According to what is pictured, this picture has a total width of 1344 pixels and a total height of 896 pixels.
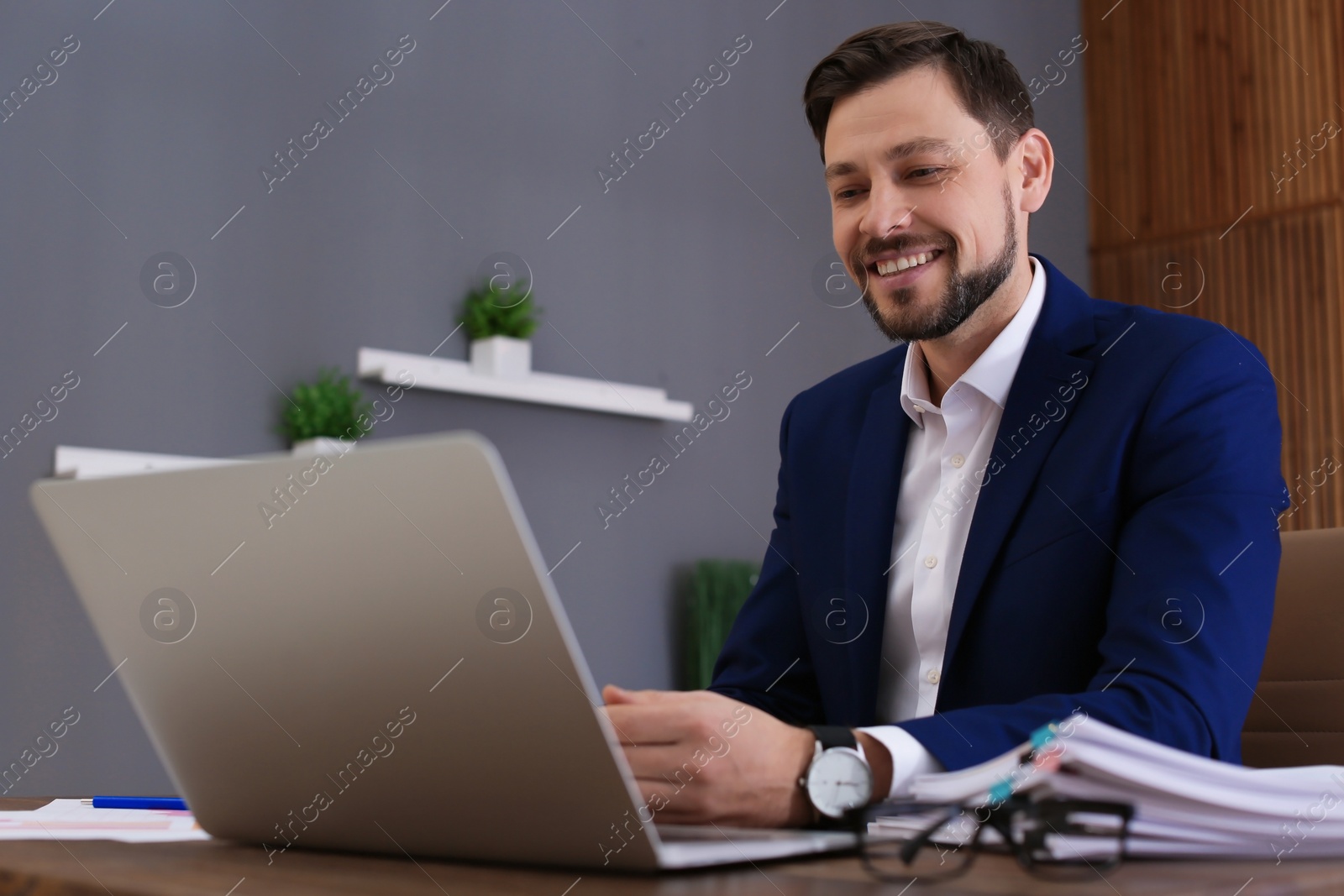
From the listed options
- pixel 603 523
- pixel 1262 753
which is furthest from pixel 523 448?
pixel 1262 753

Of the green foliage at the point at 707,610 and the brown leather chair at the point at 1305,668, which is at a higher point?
the brown leather chair at the point at 1305,668

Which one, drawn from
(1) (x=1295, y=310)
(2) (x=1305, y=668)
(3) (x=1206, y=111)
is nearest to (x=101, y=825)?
(2) (x=1305, y=668)

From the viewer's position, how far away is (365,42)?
3678mm

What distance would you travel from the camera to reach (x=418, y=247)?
3.72 metres

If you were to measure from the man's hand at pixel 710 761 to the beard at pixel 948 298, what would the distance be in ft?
2.88

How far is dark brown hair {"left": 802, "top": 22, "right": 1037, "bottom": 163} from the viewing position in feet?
5.32

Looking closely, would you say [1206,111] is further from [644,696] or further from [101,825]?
[101,825]

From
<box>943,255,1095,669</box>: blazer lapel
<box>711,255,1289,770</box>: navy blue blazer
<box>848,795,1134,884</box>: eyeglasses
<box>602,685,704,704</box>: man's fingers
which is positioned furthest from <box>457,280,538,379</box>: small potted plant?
<box>848,795,1134,884</box>: eyeglasses

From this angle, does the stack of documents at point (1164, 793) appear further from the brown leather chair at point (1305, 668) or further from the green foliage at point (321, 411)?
the green foliage at point (321, 411)

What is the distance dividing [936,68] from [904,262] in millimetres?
253

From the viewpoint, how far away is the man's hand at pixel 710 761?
83 centimetres

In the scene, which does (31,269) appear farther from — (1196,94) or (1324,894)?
(1196,94)

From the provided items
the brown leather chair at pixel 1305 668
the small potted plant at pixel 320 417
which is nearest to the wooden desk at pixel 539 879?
the brown leather chair at pixel 1305 668

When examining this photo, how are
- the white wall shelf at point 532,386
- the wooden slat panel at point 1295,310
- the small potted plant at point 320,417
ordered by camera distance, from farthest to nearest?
the wooden slat panel at point 1295,310 < the white wall shelf at point 532,386 < the small potted plant at point 320,417
